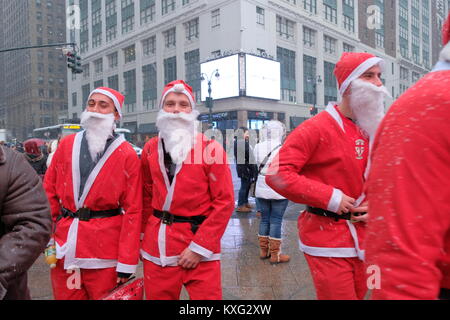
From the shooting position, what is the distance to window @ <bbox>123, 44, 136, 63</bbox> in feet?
151

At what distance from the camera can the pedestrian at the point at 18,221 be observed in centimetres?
153

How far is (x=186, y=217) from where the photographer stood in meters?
2.68

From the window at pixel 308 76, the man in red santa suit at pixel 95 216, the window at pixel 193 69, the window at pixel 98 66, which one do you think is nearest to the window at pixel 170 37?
the window at pixel 193 69

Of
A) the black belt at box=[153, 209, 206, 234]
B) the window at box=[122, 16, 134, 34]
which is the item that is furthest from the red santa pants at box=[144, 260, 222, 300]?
the window at box=[122, 16, 134, 34]

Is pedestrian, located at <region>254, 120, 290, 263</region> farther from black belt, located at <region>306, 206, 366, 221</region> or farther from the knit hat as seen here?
the knit hat

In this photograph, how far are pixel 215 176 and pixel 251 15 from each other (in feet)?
114

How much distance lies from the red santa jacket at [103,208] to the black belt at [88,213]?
2cm

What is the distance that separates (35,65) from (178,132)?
10223cm

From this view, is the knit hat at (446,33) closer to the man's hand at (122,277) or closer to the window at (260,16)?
the man's hand at (122,277)

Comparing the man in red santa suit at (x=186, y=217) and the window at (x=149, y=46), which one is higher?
the window at (x=149, y=46)

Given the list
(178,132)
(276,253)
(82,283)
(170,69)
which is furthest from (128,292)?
(170,69)

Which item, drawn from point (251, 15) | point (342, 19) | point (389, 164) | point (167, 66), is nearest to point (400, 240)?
point (389, 164)

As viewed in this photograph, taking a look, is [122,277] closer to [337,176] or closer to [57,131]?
[337,176]

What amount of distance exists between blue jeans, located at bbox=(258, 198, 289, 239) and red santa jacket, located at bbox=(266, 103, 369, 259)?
2814mm
